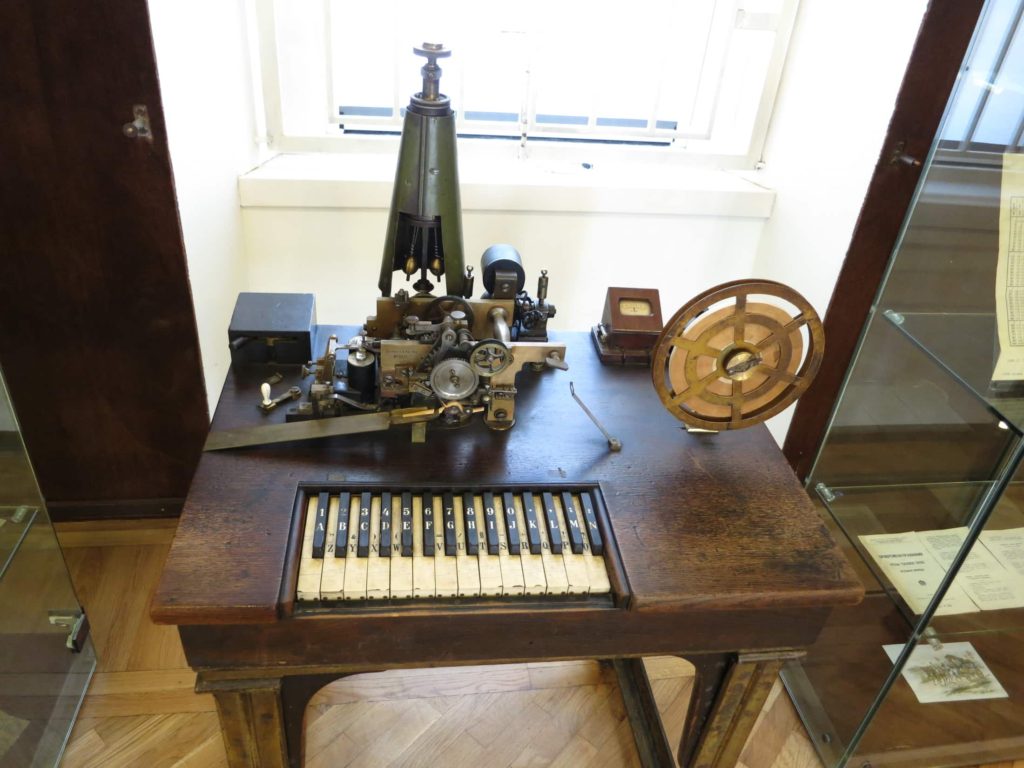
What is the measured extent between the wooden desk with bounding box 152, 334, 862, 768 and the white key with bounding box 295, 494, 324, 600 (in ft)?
0.07

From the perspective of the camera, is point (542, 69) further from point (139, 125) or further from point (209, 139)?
point (139, 125)

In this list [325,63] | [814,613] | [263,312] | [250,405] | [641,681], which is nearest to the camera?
[814,613]

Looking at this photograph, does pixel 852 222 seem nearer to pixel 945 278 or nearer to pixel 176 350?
pixel 945 278

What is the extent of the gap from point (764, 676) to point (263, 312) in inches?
48.1

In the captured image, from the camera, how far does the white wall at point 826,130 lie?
1.96 meters

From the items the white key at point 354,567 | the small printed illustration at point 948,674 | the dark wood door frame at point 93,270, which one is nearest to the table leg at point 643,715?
the small printed illustration at point 948,674

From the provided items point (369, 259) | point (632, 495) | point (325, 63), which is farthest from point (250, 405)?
point (325, 63)

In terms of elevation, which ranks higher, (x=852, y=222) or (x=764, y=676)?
(x=852, y=222)

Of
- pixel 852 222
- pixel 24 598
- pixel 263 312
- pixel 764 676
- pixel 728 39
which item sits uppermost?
pixel 728 39

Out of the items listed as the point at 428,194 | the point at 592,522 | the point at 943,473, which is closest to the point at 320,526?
the point at 592,522

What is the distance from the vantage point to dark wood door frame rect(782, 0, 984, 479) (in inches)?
70.5

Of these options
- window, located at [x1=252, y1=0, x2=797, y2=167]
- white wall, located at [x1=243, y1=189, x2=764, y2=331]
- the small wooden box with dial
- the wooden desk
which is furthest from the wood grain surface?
window, located at [x1=252, y1=0, x2=797, y2=167]

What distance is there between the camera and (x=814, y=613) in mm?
1376

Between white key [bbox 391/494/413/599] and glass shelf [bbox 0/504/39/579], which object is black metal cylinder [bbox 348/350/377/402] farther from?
glass shelf [bbox 0/504/39/579]
